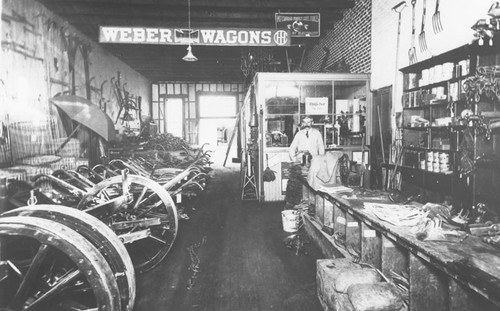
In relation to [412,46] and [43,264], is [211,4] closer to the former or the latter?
[412,46]

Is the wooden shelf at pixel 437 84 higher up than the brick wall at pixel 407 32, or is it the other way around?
the brick wall at pixel 407 32

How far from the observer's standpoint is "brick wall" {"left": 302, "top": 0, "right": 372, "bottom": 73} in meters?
7.28

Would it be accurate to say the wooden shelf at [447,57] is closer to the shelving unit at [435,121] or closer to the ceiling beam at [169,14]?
the shelving unit at [435,121]

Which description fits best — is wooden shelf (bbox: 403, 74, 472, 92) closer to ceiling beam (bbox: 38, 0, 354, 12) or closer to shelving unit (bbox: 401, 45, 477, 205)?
shelving unit (bbox: 401, 45, 477, 205)

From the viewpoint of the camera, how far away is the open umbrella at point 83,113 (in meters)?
6.78

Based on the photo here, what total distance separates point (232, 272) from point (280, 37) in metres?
4.32

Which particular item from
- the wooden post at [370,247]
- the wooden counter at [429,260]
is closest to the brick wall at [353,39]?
the wooden counter at [429,260]

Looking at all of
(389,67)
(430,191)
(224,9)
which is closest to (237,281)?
(430,191)

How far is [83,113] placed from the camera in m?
6.87

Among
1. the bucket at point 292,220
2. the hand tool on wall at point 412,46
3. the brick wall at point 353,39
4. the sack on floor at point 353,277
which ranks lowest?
the bucket at point 292,220

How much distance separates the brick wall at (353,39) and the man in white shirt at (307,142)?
2.04 metres

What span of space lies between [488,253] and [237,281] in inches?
93.8

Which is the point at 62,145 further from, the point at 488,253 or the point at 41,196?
the point at 488,253

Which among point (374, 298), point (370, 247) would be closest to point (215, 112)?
point (370, 247)
